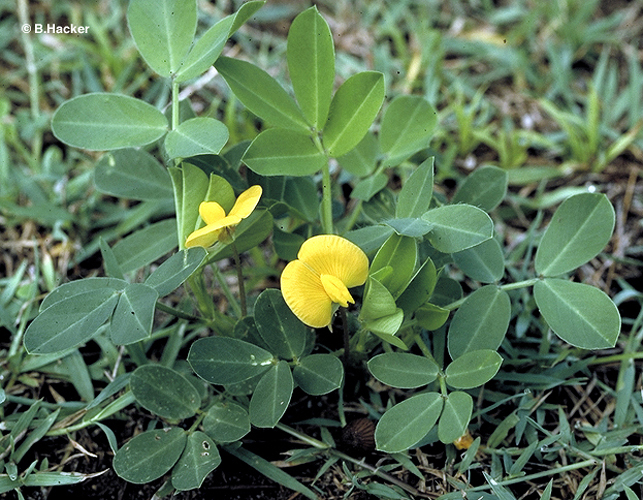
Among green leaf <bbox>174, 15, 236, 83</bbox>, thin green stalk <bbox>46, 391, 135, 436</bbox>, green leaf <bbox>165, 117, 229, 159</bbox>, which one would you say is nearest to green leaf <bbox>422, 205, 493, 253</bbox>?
green leaf <bbox>165, 117, 229, 159</bbox>

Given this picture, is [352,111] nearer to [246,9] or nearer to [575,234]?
[246,9]

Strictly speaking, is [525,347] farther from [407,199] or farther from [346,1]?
[346,1]

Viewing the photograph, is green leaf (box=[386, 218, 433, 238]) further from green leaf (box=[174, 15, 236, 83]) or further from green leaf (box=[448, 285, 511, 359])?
green leaf (box=[174, 15, 236, 83])

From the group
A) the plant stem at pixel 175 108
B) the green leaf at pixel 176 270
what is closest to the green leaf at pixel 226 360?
the green leaf at pixel 176 270

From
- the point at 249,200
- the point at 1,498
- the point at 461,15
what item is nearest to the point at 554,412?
the point at 249,200

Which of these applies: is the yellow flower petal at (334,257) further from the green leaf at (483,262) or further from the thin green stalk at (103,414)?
the thin green stalk at (103,414)

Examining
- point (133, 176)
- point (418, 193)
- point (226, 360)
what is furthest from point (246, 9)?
point (226, 360)
